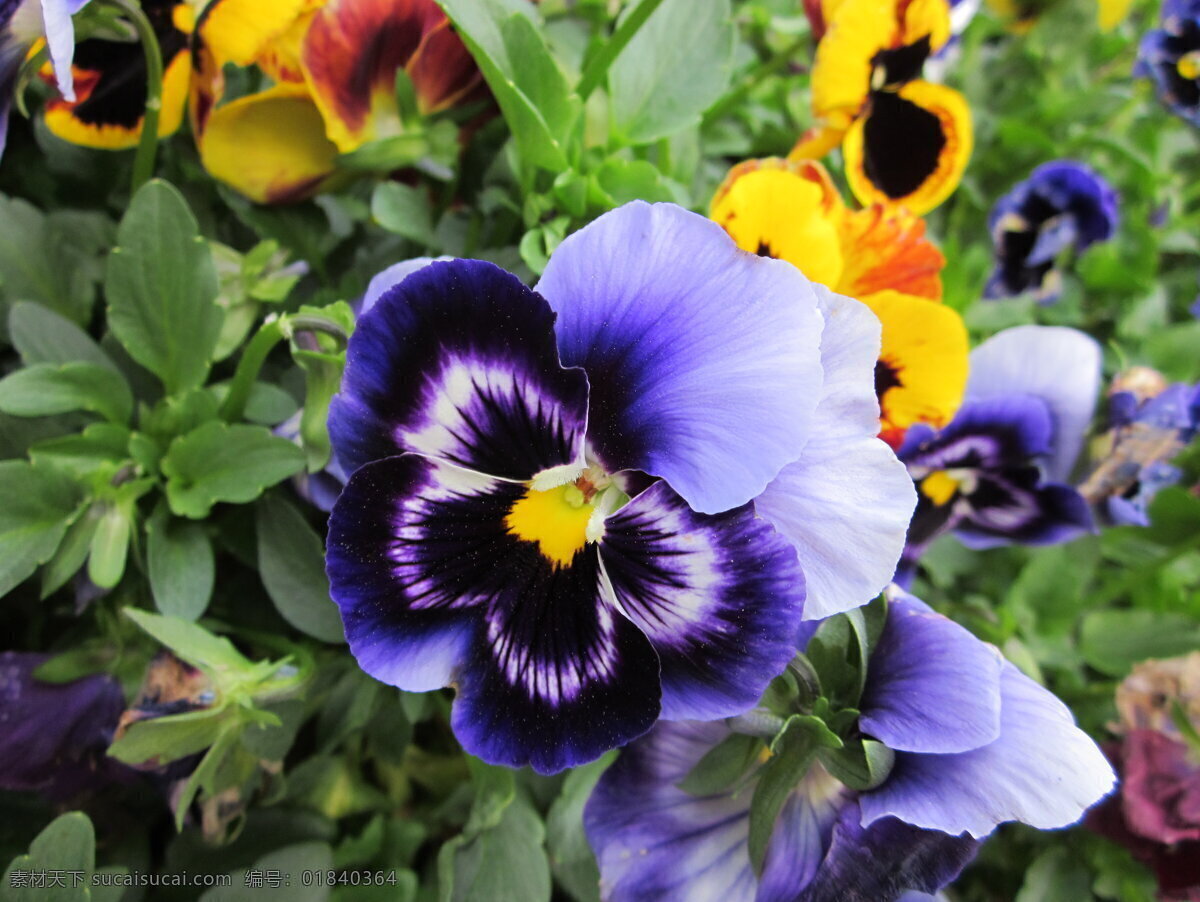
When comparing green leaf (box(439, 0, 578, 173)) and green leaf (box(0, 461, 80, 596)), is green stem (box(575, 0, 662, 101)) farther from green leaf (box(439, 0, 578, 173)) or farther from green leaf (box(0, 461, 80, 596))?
green leaf (box(0, 461, 80, 596))

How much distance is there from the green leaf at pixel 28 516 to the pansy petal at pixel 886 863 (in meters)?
0.42

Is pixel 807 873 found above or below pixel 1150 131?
below

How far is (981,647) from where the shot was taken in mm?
389

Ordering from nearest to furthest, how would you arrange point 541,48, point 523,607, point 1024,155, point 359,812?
point 523,607, point 541,48, point 359,812, point 1024,155

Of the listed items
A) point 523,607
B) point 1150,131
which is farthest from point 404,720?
point 1150,131

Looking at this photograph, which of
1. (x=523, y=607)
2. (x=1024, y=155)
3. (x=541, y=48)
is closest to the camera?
(x=523, y=607)

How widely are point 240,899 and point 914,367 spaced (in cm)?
51

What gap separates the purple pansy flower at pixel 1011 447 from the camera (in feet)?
2.01

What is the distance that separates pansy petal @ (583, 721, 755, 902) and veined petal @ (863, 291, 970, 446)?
217mm

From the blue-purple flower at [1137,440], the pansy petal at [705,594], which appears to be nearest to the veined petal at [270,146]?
the pansy petal at [705,594]

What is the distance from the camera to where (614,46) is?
529 mm

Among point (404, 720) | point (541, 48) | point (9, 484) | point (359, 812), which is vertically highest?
point (541, 48)

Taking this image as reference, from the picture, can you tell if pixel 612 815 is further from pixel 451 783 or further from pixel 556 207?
pixel 556 207

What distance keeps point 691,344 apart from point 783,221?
186mm
